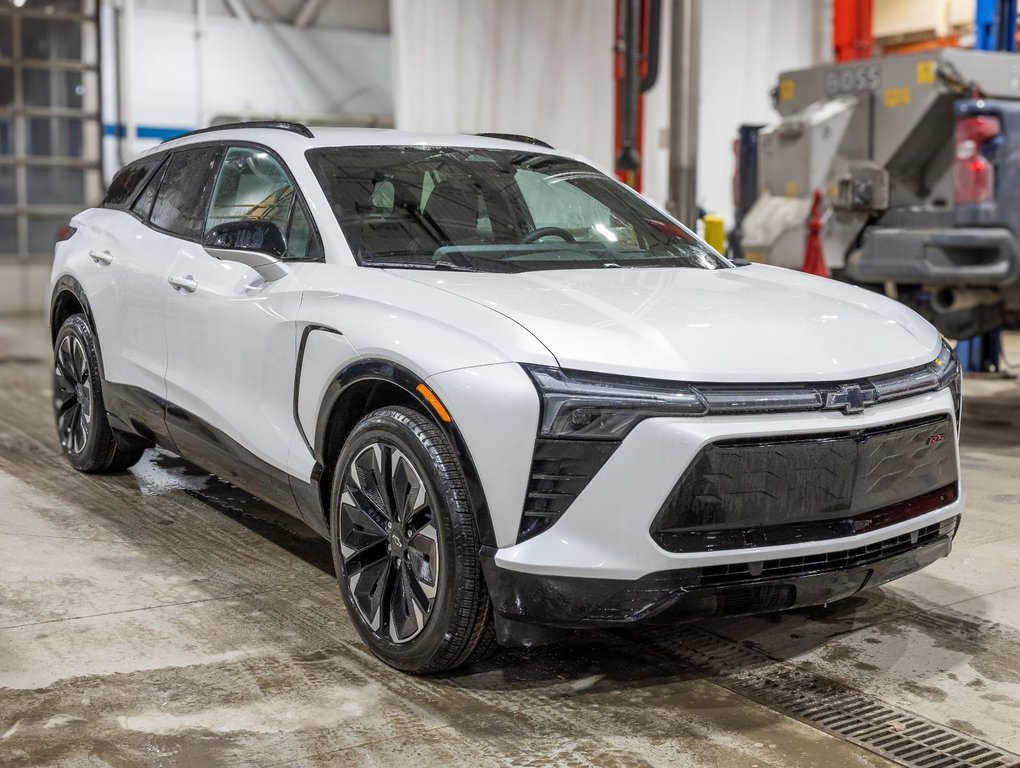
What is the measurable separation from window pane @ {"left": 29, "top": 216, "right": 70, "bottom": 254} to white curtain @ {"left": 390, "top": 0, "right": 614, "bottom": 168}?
4.61 meters

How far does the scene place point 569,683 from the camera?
3332mm

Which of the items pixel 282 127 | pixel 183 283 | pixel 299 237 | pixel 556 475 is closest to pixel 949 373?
pixel 556 475

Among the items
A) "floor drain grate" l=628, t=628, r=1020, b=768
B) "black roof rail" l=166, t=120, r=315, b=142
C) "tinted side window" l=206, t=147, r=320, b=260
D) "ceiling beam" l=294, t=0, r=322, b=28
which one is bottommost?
"floor drain grate" l=628, t=628, r=1020, b=768

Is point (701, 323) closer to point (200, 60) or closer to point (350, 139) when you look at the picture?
point (350, 139)

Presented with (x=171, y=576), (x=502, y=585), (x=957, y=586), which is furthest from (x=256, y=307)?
(x=957, y=586)

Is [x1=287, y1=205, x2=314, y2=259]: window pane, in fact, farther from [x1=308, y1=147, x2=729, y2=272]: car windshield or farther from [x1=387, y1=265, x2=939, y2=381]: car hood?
[x1=387, y1=265, x2=939, y2=381]: car hood

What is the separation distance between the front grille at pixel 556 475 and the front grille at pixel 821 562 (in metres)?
0.37

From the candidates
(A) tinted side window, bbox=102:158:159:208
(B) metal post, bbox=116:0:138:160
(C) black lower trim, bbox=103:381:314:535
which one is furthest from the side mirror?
(B) metal post, bbox=116:0:138:160

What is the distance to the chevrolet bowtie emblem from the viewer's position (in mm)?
3014

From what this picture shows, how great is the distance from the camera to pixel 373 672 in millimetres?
3371

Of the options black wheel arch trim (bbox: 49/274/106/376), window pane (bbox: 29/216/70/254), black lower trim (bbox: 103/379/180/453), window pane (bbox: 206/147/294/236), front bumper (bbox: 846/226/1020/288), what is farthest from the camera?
window pane (bbox: 29/216/70/254)

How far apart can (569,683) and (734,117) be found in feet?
46.6

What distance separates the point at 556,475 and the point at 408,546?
22.0 inches

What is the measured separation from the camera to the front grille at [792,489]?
2.88 meters
